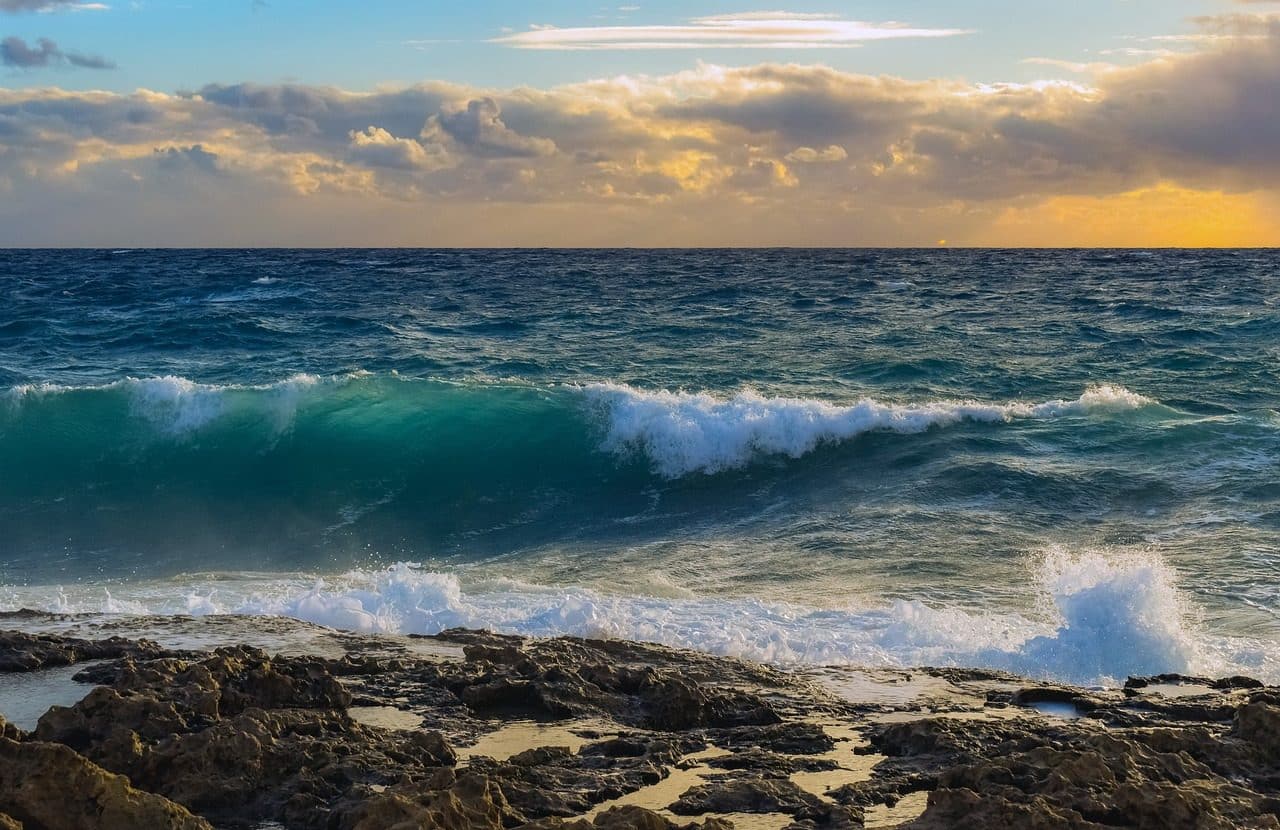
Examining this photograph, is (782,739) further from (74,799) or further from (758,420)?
(758,420)

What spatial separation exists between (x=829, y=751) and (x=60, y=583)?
347 inches

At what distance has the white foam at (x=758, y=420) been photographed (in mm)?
16734

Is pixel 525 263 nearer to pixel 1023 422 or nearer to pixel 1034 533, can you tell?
pixel 1023 422

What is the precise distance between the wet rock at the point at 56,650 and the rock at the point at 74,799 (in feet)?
8.45

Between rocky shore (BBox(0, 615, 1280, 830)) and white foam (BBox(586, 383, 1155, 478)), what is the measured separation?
30.7ft

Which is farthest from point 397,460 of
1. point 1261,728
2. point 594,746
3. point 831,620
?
point 1261,728

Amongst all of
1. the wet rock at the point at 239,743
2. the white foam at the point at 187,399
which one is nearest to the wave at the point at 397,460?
the white foam at the point at 187,399

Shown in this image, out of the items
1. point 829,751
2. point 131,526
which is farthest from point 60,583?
point 829,751

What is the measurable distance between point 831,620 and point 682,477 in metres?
7.21

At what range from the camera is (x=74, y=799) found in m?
4.34

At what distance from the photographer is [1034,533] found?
12164 millimetres

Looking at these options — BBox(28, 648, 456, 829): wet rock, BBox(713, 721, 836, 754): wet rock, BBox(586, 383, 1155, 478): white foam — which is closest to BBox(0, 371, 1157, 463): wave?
BBox(586, 383, 1155, 478): white foam

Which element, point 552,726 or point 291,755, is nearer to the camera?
point 291,755

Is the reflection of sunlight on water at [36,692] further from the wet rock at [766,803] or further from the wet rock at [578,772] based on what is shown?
the wet rock at [766,803]
